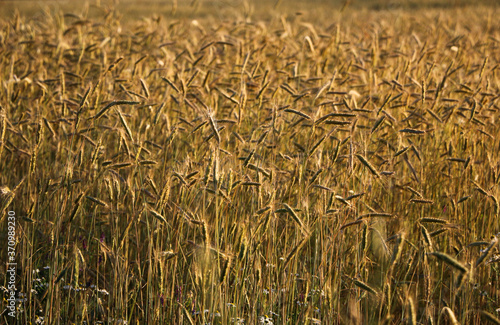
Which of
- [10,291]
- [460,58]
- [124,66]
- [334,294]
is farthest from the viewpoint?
[460,58]

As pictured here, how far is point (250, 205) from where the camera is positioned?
2.55 meters

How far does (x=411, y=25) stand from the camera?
975 cm

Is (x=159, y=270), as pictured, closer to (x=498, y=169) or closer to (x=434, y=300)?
(x=434, y=300)

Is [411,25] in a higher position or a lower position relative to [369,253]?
higher

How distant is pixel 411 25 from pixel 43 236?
9.32 metres

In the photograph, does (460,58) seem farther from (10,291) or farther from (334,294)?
(10,291)

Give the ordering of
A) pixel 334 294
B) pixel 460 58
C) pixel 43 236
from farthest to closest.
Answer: pixel 460 58 < pixel 43 236 < pixel 334 294

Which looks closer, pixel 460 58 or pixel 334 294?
pixel 334 294

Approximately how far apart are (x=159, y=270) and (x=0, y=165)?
5.95 feet

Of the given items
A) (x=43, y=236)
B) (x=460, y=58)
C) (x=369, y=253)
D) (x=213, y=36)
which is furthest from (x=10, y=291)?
(x=460, y=58)

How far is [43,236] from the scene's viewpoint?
224 cm

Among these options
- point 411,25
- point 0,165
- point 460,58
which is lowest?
point 0,165

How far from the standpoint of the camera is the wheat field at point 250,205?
181 centimetres

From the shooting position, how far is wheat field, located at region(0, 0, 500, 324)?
1.81m
